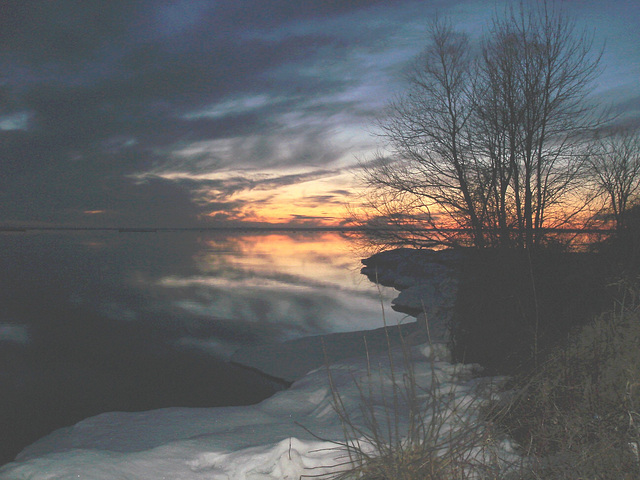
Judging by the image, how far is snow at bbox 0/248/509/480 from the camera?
11.3 ft

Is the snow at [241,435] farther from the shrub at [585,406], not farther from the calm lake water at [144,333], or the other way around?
the calm lake water at [144,333]

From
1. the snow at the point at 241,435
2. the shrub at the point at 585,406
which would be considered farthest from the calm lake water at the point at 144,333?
the shrub at the point at 585,406

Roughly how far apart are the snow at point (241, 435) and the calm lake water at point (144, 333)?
1.82 m

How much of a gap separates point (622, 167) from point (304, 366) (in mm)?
18867

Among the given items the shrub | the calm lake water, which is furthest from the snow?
the calm lake water

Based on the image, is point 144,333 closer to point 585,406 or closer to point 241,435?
point 241,435

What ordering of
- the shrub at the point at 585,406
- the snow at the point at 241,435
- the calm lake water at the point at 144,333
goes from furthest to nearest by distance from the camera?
the calm lake water at the point at 144,333, the snow at the point at 241,435, the shrub at the point at 585,406

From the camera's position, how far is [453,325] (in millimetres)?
6812

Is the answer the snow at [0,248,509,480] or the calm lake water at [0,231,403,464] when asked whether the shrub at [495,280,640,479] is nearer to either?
the snow at [0,248,509,480]

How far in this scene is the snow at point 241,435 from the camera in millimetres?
3453

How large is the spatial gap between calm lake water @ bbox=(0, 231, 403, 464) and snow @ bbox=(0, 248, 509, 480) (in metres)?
1.82

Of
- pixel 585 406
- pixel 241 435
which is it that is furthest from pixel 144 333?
pixel 585 406

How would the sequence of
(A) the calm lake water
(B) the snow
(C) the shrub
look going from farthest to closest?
1. (A) the calm lake water
2. (B) the snow
3. (C) the shrub

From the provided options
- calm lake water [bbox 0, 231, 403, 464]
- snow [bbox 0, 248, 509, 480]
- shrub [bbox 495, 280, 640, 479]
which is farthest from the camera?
calm lake water [bbox 0, 231, 403, 464]
